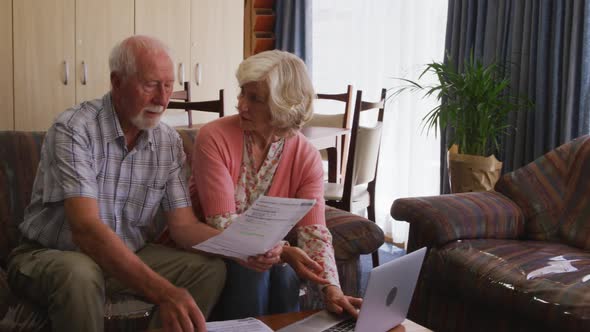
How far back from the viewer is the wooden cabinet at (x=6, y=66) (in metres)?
3.61

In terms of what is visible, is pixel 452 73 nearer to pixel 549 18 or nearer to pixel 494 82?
pixel 494 82

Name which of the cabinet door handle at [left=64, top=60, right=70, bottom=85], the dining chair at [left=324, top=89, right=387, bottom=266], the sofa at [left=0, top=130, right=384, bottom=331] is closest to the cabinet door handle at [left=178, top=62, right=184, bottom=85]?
the cabinet door handle at [left=64, top=60, right=70, bottom=85]

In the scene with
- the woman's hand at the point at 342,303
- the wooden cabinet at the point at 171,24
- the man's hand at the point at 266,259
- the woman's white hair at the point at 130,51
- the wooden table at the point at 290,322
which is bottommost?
the wooden table at the point at 290,322

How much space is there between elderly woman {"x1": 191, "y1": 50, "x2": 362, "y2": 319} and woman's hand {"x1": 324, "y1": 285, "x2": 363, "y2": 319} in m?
0.03

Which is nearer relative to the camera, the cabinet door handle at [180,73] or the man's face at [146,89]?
the man's face at [146,89]

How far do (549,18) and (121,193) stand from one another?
96.9 inches

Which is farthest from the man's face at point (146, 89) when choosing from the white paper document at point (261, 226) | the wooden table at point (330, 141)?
the wooden table at point (330, 141)

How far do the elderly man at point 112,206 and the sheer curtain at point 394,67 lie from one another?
238 cm

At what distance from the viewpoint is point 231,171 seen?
183 cm

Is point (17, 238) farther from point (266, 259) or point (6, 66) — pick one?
point (6, 66)

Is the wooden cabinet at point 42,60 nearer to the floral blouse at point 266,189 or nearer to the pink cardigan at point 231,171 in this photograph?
the pink cardigan at point 231,171

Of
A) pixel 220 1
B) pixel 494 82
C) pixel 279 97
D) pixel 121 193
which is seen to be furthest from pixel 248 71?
pixel 220 1

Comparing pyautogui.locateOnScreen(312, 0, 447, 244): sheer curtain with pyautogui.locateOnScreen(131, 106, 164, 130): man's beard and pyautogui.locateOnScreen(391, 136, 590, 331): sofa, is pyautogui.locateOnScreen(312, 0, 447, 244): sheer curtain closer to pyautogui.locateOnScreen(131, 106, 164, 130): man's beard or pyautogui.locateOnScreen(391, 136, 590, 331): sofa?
pyautogui.locateOnScreen(391, 136, 590, 331): sofa

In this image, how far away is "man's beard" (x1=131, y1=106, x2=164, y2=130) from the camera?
1.70 meters
